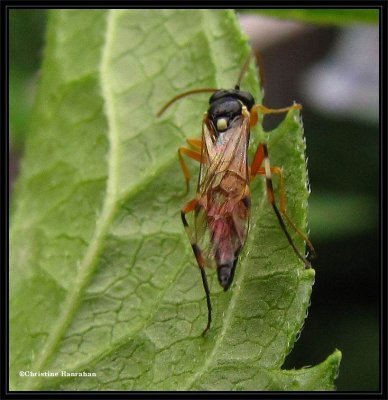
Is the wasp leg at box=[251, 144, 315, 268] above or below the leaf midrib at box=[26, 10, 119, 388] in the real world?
above

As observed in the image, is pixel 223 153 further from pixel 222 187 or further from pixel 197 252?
pixel 197 252

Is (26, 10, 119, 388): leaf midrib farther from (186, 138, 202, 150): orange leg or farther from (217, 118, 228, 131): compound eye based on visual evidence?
(217, 118, 228, 131): compound eye

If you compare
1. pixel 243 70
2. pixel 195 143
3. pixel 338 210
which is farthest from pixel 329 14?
pixel 338 210

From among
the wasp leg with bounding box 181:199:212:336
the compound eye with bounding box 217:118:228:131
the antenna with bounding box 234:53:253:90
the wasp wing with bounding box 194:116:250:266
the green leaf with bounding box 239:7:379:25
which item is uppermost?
the green leaf with bounding box 239:7:379:25

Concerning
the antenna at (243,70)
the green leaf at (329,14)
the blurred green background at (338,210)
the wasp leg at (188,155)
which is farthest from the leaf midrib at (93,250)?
the blurred green background at (338,210)

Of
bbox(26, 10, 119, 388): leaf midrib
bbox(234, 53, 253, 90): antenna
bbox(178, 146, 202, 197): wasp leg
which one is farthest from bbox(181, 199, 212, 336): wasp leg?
bbox(234, 53, 253, 90): antenna

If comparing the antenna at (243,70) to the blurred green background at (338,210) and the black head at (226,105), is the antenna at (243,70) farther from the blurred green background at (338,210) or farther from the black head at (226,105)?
the blurred green background at (338,210)
